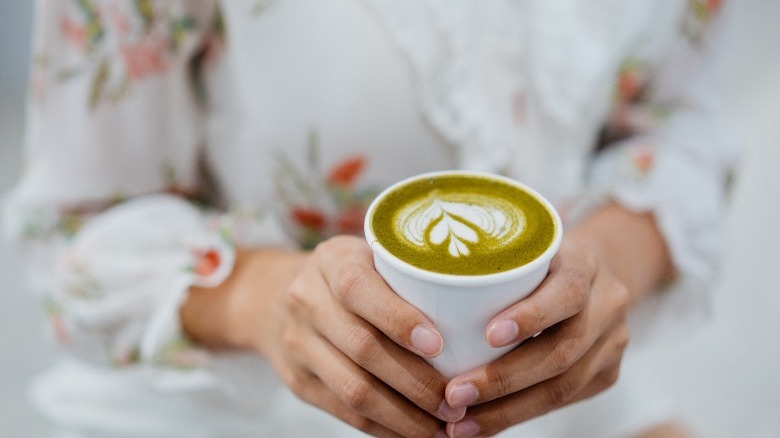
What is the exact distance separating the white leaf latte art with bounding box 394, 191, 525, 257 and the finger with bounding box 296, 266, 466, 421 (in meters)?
0.06

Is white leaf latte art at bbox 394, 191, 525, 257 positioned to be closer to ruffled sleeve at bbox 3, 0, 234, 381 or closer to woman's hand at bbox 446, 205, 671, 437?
woman's hand at bbox 446, 205, 671, 437

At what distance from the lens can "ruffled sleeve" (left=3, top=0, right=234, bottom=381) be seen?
63 cm

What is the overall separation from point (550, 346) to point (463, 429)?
71 millimetres

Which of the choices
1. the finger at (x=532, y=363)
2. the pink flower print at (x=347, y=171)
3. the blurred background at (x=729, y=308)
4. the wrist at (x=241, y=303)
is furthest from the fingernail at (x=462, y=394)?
the blurred background at (x=729, y=308)

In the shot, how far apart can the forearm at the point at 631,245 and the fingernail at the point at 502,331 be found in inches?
9.2

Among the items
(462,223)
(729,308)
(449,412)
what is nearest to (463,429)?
(449,412)

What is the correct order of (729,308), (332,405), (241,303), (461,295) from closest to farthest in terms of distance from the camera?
(461,295)
(332,405)
(241,303)
(729,308)

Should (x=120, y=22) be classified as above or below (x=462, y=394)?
above

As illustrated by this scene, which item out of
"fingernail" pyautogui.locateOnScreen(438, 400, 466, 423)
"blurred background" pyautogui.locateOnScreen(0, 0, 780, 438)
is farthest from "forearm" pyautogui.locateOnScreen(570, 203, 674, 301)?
"blurred background" pyautogui.locateOnScreen(0, 0, 780, 438)

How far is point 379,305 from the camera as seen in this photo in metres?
0.41

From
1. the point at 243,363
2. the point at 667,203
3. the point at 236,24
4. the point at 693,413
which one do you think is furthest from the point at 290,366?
the point at 693,413

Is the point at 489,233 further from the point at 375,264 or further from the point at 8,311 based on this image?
the point at 8,311

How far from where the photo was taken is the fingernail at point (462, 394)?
419mm

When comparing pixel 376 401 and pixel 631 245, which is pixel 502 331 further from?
pixel 631 245
